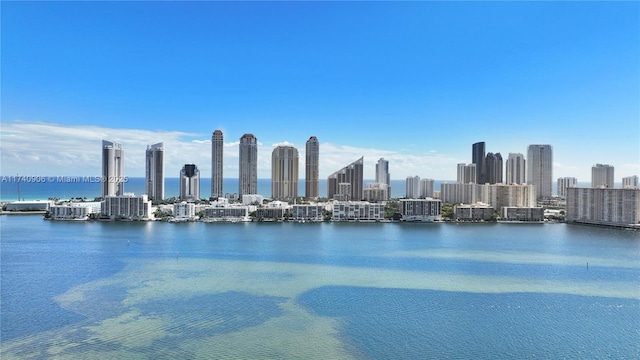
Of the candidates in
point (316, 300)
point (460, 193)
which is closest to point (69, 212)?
point (316, 300)

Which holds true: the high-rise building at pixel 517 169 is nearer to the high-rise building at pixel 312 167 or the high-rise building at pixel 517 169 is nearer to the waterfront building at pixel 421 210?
the high-rise building at pixel 312 167

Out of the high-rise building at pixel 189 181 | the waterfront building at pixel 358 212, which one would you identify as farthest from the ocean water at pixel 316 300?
the high-rise building at pixel 189 181

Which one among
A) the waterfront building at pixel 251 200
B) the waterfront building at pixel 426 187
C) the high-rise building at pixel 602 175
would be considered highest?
the high-rise building at pixel 602 175

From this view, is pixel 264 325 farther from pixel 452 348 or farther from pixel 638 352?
pixel 638 352

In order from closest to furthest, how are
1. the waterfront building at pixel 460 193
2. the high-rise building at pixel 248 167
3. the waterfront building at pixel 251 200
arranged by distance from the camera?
1. the waterfront building at pixel 251 200
2. the waterfront building at pixel 460 193
3. the high-rise building at pixel 248 167

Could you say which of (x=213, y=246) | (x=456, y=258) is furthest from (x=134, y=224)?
(x=456, y=258)

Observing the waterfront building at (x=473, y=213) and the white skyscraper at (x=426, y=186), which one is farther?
the white skyscraper at (x=426, y=186)
